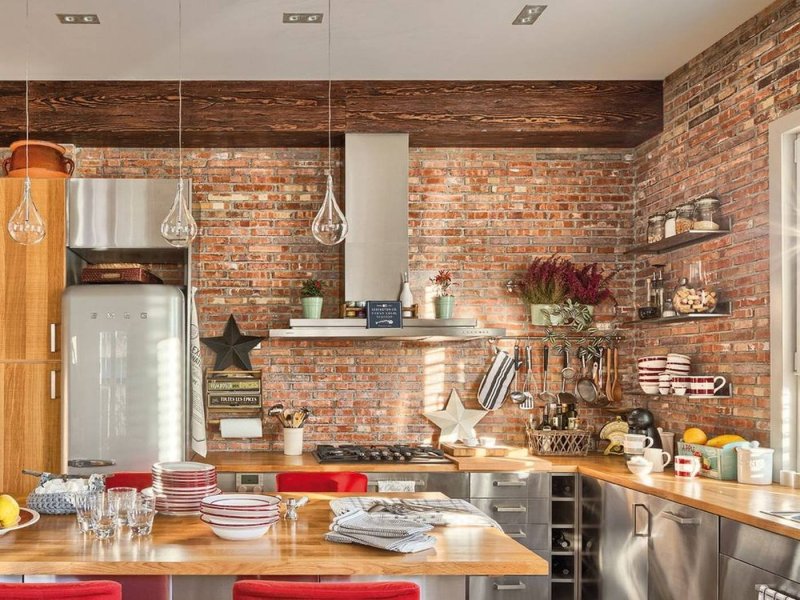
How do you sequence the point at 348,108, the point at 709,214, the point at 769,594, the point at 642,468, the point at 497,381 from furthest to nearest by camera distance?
the point at 497,381
the point at 348,108
the point at 709,214
the point at 642,468
the point at 769,594

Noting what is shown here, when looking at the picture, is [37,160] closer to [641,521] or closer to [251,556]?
[251,556]

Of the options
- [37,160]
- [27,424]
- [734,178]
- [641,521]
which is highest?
[37,160]

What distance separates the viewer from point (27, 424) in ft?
15.3

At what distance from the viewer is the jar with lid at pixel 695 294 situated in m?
4.21

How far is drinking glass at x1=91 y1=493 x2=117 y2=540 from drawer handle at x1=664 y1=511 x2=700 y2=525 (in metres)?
2.19

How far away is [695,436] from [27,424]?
3.57 m

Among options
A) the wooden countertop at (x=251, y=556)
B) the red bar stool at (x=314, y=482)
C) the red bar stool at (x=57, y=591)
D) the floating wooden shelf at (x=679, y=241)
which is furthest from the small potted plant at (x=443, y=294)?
the red bar stool at (x=57, y=591)

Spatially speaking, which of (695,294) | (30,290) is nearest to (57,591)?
(30,290)

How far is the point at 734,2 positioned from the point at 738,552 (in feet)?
7.98

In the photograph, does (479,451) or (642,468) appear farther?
(479,451)

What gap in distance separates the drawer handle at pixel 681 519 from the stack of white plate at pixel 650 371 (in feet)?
4.16

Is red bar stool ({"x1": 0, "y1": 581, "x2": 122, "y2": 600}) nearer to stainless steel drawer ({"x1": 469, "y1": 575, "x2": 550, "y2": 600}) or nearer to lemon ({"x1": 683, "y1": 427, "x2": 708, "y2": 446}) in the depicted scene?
stainless steel drawer ({"x1": 469, "y1": 575, "x2": 550, "y2": 600})

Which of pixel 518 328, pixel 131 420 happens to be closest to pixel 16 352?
pixel 131 420

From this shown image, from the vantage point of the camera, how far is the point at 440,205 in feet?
17.6
